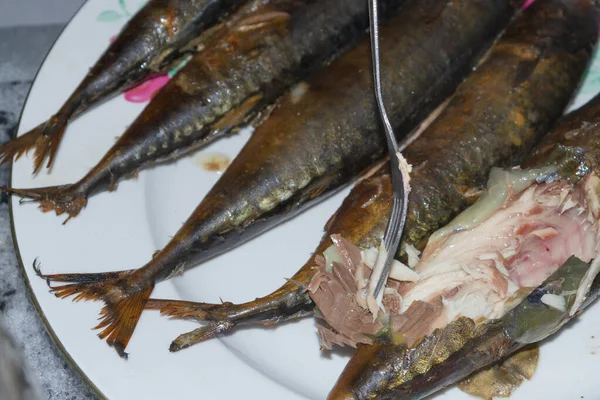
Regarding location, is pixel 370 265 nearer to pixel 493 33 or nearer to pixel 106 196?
pixel 106 196

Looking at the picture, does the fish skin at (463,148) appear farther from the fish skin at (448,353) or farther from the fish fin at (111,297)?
the fish skin at (448,353)

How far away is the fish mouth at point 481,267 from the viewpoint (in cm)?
204

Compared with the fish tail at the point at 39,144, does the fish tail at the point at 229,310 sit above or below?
below

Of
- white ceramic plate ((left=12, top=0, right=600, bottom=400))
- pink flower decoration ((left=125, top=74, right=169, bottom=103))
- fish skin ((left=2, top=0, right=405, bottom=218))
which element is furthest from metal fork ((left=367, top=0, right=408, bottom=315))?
pink flower decoration ((left=125, top=74, right=169, bottom=103))

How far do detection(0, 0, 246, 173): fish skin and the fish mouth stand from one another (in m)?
1.04

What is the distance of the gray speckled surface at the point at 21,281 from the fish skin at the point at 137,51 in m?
0.39

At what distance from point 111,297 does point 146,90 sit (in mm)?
889

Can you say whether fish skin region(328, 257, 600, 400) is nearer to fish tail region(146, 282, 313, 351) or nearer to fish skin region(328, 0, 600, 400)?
fish skin region(328, 0, 600, 400)

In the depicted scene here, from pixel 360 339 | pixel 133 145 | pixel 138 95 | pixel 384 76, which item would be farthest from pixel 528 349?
pixel 138 95

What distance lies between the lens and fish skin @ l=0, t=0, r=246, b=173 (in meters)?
2.59

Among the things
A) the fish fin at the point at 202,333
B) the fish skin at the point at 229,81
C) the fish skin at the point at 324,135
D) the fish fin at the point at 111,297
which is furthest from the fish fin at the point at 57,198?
the fish fin at the point at 202,333

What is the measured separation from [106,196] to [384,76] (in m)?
0.99

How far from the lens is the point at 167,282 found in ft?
7.73

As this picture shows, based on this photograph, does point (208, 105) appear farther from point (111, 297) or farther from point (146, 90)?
point (111, 297)
